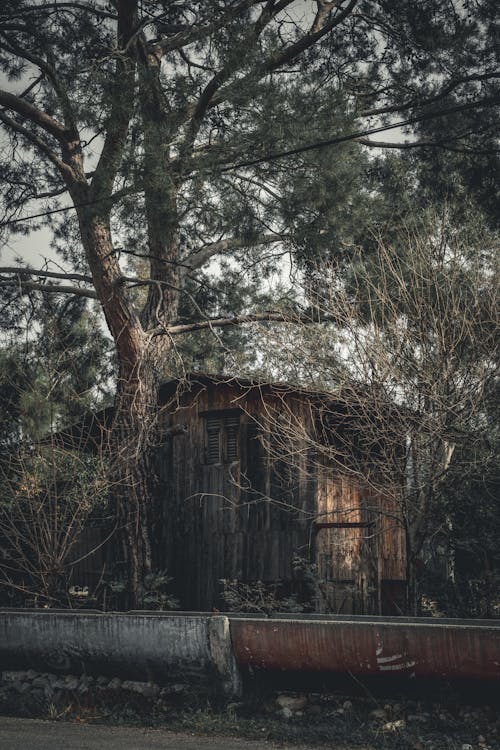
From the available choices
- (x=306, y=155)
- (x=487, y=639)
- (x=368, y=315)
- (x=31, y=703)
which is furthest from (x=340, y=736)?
(x=306, y=155)

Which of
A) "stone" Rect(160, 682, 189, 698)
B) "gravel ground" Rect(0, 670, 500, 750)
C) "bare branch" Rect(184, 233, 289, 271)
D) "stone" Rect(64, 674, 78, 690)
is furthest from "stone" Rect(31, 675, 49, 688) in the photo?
"bare branch" Rect(184, 233, 289, 271)

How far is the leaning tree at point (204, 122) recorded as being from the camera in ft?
36.9

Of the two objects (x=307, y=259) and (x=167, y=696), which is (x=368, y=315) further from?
(x=167, y=696)

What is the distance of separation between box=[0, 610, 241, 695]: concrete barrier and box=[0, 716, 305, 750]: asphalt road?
0.71m

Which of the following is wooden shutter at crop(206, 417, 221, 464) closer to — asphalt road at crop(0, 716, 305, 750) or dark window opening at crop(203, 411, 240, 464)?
dark window opening at crop(203, 411, 240, 464)

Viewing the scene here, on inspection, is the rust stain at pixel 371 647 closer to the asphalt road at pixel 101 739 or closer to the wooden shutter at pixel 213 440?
the asphalt road at pixel 101 739

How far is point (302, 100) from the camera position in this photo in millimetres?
11867

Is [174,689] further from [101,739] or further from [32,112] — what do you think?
[32,112]

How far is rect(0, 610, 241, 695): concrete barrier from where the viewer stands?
22.3 ft

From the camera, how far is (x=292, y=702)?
6.63m

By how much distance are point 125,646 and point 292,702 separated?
5.47ft

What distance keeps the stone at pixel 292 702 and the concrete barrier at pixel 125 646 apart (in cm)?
39

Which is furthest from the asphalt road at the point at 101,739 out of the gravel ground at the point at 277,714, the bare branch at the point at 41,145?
the bare branch at the point at 41,145

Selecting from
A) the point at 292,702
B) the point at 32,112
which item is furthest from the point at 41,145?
the point at 292,702
